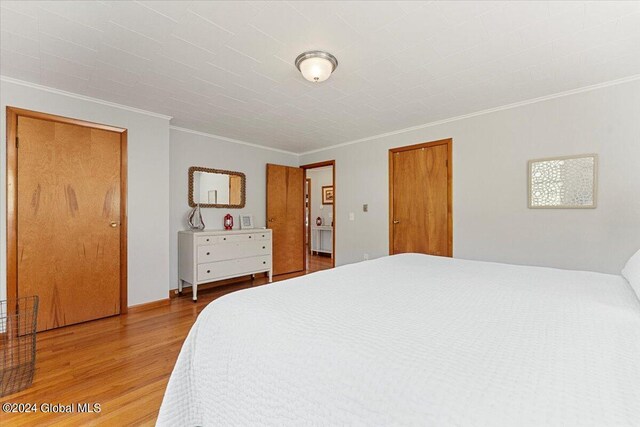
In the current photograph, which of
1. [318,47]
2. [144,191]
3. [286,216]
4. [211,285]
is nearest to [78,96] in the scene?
[144,191]

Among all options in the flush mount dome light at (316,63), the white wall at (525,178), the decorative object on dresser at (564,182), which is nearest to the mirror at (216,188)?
the white wall at (525,178)

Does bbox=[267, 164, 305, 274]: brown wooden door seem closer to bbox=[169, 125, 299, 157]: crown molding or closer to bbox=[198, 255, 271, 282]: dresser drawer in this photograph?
bbox=[169, 125, 299, 157]: crown molding

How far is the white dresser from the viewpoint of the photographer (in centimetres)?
365

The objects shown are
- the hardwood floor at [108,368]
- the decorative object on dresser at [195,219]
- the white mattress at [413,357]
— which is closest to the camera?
the white mattress at [413,357]

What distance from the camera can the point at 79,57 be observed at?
6.89ft

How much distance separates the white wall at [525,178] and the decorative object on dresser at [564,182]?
0.19 feet

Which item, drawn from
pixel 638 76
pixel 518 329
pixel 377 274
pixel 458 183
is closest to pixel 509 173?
pixel 458 183

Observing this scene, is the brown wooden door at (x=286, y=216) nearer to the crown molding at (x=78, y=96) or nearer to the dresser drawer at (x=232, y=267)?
the dresser drawer at (x=232, y=267)

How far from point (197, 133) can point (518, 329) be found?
4165 mm

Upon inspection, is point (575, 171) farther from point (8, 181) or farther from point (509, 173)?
point (8, 181)

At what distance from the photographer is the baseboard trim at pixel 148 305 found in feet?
10.3

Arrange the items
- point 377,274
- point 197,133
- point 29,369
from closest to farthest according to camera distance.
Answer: point 377,274 → point 29,369 → point 197,133

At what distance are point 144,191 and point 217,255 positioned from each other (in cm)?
117

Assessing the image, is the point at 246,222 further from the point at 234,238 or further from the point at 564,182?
the point at 564,182
